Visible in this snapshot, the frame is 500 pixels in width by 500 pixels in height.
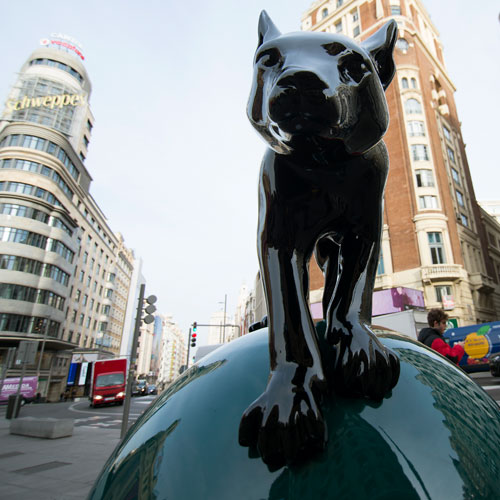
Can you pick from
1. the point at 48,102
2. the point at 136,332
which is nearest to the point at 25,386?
the point at 136,332

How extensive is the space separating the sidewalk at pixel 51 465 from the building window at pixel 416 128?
33.0 m

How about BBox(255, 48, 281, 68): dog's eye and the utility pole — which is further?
the utility pole

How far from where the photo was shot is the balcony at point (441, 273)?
2675 cm

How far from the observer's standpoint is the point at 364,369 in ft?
3.02

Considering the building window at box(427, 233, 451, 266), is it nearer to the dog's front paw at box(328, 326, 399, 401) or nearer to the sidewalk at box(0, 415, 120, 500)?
the sidewalk at box(0, 415, 120, 500)

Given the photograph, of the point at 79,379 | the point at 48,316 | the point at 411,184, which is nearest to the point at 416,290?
the point at 411,184

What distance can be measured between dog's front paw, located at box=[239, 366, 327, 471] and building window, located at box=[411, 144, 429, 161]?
3493cm

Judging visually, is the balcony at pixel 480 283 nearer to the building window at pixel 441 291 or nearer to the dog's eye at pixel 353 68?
the building window at pixel 441 291

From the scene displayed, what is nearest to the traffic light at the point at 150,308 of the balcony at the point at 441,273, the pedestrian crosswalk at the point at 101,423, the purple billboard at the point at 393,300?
the pedestrian crosswalk at the point at 101,423

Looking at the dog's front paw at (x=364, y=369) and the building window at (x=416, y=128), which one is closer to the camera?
the dog's front paw at (x=364, y=369)

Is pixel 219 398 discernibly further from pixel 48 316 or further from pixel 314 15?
pixel 314 15

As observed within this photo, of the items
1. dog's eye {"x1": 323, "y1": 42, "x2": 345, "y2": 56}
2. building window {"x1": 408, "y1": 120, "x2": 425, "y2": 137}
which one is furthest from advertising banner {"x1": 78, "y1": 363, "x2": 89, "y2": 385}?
dog's eye {"x1": 323, "y1": 42, "x2": 345, "y2": 56}

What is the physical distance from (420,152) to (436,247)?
9.12 metres

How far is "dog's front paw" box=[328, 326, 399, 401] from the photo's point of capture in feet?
2.99
